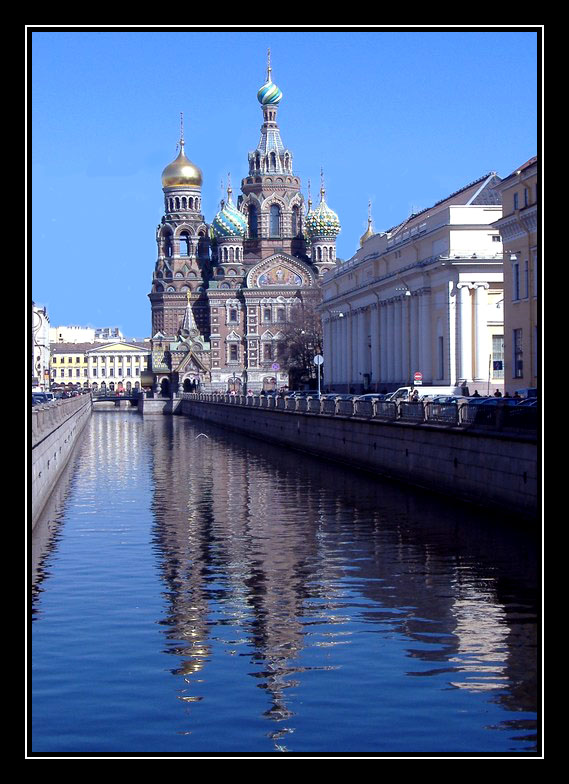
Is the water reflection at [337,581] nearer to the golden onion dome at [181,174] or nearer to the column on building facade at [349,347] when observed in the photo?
the column on building facade at [349,347]

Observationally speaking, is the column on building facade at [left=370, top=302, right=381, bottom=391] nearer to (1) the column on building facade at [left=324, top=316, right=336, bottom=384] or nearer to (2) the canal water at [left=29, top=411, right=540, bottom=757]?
(1) the column on building facade at [left=324, top=316, right=336, bottom=384]

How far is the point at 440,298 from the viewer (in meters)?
65.5

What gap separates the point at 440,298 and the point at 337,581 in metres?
46.2

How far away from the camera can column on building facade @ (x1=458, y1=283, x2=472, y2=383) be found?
61.7 m

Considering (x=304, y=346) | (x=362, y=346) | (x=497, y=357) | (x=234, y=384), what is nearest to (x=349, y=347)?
(x=362, y=346)

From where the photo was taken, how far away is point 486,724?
12.0 meters

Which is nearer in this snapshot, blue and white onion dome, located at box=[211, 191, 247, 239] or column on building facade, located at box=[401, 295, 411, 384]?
column on building facade, located at box=[401, 295, 411, 384]

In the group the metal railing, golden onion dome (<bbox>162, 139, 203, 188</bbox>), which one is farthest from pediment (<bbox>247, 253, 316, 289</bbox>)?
the metal railing

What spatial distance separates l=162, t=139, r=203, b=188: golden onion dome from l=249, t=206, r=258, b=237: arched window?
35.1 feet

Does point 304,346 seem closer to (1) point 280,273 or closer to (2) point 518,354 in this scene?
(1) point 280,273
